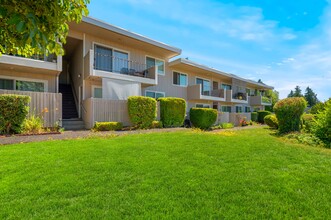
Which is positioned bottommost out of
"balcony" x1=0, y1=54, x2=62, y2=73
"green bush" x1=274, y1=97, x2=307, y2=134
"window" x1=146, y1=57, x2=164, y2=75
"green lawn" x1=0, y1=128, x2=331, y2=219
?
"green lawn" x1=0, y1=128, x2=331, y2=219

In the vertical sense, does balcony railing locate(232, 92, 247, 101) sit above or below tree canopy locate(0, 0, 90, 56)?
above

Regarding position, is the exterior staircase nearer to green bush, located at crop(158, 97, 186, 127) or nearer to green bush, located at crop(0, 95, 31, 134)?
green bush, located at crop(0, 95, 31, 134)

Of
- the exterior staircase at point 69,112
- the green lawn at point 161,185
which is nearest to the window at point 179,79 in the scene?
the exterior staircase at point 69,112

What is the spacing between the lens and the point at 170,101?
46.4 feet

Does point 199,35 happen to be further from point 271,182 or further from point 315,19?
point 271,182

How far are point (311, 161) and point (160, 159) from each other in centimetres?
417

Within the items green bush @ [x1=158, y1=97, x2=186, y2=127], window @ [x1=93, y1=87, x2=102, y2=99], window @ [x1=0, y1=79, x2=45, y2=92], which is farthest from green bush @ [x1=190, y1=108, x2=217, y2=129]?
window @ [x1=0, y1=79, x2=45, y2=92]

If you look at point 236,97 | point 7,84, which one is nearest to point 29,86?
point 7,84

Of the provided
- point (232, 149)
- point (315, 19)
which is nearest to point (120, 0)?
point (232, 149)

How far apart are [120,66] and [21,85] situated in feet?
21.9

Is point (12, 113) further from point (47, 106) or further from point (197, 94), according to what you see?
point (197, 94)

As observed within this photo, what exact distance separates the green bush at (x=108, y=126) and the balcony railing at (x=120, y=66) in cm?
448

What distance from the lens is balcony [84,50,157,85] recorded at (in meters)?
12.6

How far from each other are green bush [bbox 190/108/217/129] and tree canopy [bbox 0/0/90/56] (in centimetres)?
1452
